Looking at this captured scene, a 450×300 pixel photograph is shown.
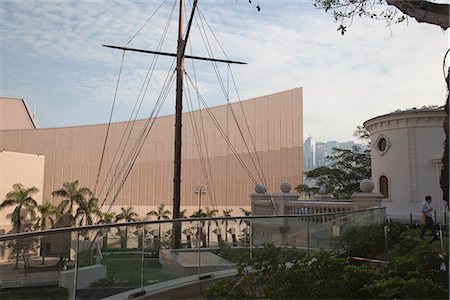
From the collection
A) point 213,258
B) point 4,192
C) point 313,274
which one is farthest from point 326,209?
point 4,192

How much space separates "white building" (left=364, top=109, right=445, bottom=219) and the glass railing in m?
13.8

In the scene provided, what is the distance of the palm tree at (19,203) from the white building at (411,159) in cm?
2565

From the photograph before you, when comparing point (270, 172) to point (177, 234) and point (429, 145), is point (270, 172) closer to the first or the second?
point (429, 145)

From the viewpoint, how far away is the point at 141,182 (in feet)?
122

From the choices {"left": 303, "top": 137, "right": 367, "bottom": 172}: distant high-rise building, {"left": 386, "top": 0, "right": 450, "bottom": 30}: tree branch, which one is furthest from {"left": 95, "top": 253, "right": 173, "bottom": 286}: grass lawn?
{"left": 303, "top": 137, "right": 367, "bottom": 172}: distant high-rise building

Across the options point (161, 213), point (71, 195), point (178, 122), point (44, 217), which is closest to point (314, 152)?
point (161, 213)

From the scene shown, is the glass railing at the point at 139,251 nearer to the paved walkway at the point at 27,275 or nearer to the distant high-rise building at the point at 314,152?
the paved walkway at the point at 27,275

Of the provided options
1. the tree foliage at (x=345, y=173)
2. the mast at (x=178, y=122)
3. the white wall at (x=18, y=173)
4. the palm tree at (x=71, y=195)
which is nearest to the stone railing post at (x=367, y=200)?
the mast at (x=178, y=122)

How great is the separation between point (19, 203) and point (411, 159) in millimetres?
27904

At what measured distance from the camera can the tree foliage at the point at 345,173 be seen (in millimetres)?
36625

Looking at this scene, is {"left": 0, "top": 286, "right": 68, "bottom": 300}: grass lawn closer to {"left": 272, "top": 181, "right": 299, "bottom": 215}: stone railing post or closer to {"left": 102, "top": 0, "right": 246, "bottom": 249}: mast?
{"left": 102, "top": 0, "right": 246, "bottom": 249}: mast

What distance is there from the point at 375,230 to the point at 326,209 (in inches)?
137

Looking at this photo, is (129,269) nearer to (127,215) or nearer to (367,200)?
(367,200)

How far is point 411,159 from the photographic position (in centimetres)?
2045
